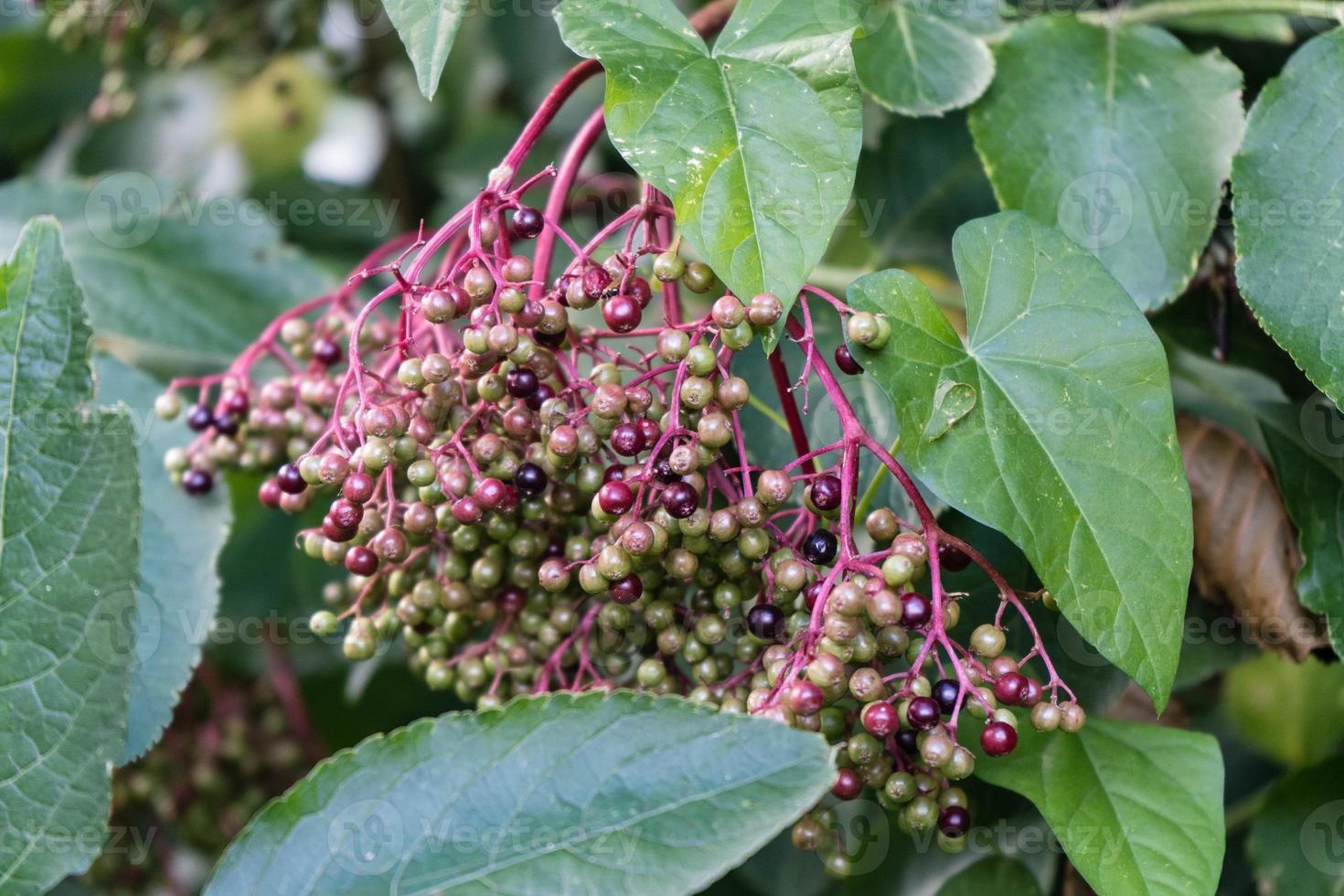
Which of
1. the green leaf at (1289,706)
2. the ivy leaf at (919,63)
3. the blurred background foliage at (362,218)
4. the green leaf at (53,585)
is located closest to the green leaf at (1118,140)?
the ivy leaf at (919,63)

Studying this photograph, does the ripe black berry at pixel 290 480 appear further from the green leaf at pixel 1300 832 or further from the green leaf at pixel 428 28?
the green leaf at pixel 1300 832

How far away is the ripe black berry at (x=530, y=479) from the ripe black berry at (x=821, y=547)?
219 millimetres

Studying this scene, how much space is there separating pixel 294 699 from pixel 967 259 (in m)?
1.34

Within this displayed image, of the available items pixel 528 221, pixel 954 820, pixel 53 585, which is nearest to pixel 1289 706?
pixel 954 820

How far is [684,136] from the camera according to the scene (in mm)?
872

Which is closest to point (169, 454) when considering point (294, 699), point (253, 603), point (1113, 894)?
point (294, 699)

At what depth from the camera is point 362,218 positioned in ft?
6.87

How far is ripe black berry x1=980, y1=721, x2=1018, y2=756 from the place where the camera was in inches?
32.9

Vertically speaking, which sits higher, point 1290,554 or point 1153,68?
point 1153,68

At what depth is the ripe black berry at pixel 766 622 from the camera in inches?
35.0

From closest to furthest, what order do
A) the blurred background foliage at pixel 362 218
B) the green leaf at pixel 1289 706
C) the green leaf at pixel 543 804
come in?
1. the green leaf at pixel 543 804
2. the blurred background foliage at pixel 362 218
3. the green leaf at pixel 1289 706

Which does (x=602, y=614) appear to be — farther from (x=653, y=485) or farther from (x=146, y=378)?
(x=146, y=378)

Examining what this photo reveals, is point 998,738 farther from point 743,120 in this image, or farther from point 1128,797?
point 743,120

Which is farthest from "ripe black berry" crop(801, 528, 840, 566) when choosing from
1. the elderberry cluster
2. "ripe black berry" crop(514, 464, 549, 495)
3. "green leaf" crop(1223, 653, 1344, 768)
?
"green leaf" crop(1223, 653, 1344, 768)
